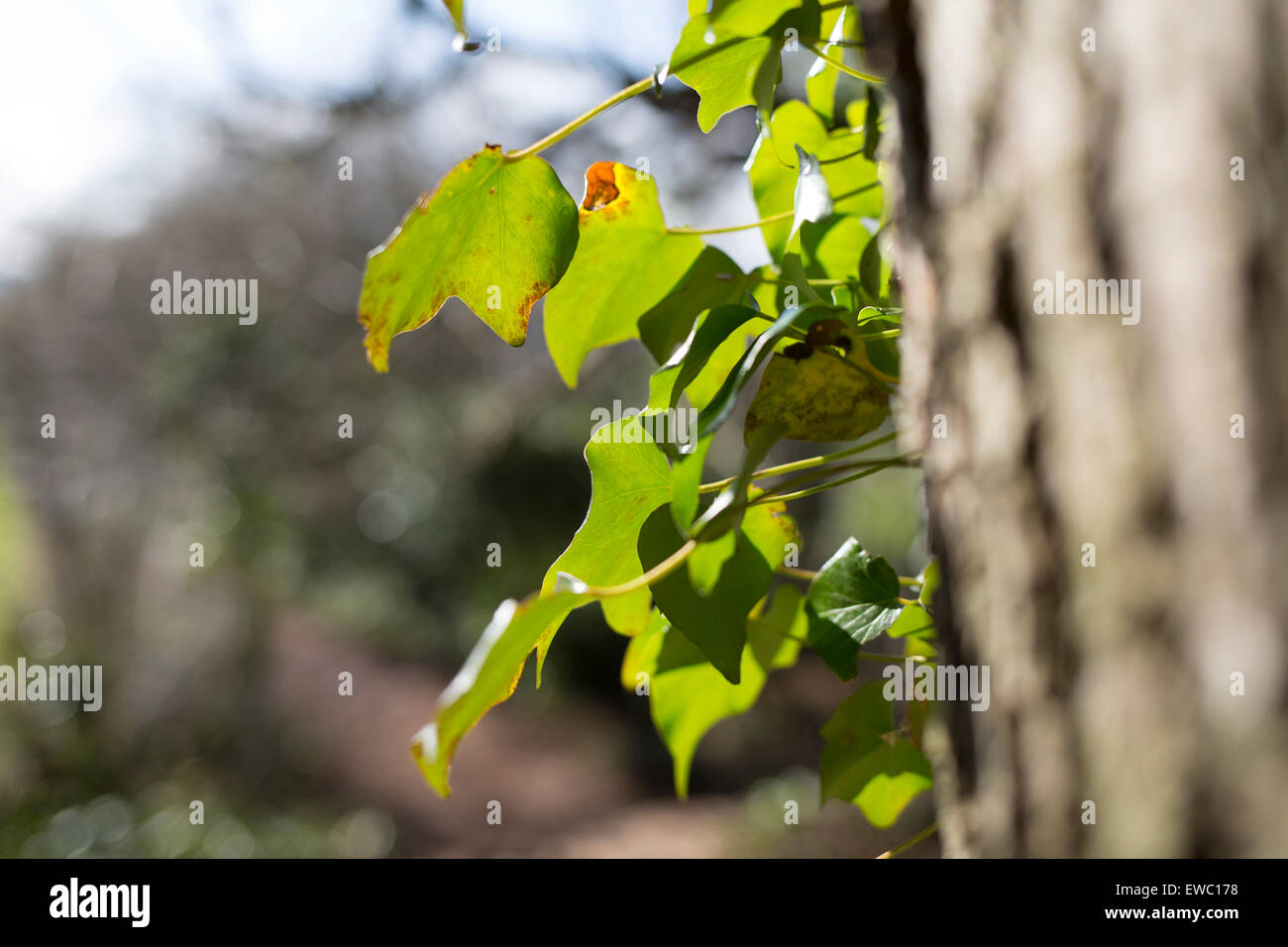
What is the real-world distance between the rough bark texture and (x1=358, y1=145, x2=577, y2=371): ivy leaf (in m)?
0.15

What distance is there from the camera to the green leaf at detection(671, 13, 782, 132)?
286 millimetres

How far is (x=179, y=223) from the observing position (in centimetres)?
325

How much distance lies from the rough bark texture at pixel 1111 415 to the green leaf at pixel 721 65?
70 mm

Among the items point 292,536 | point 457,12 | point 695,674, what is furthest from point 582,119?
point 292,536

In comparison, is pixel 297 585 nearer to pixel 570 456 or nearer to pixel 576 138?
pixel 570 456

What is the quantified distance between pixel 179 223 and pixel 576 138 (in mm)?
2252

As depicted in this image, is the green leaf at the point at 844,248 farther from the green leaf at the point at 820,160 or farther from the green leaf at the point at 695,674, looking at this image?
the green leaf at the point at 695,674

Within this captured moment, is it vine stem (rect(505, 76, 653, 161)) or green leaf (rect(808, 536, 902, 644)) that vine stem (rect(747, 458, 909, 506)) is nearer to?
green leaf (rect(808, 536, 902, 644))

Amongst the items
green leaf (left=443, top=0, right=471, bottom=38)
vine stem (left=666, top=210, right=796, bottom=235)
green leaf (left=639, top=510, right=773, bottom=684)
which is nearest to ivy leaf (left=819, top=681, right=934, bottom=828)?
green leaf (left=639, top=510, right=773, bottom=684)

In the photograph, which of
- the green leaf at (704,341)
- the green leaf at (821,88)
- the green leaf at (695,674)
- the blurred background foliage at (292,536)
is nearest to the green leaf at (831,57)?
the green leaf at (821,88)

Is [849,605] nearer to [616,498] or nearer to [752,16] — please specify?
[616,498]

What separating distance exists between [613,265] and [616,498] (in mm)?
114

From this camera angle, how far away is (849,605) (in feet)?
1.16
